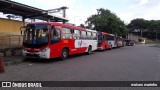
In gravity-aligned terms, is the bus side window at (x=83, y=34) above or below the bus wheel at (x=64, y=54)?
above

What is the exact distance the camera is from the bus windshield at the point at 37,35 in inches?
513

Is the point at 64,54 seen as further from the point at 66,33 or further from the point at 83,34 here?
the point at 83,34

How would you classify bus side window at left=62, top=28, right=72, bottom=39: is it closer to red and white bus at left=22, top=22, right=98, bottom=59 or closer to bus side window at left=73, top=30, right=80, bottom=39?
red and white bus at left=22, top=22, right=98, bottom=59

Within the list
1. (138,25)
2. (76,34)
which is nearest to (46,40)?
(76,34)

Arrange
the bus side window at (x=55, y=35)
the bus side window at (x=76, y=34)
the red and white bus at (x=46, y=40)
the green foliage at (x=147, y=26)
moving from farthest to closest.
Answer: the green foliage at (x=147, y=26), the bus side window at (x=76, y=34), the bus side window at (x=55, y=35), the red and white bus at (x=46, y=40)

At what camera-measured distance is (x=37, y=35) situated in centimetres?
1322

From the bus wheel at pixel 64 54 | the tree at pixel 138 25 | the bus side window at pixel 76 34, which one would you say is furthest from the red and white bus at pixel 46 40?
the tree at pixel 138 25

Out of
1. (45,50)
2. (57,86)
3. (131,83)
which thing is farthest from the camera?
(45,50)

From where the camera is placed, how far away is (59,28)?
1441 cm

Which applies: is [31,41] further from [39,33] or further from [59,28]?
[59,28]

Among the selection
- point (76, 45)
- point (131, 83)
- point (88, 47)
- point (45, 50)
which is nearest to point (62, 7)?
point (88, 47)

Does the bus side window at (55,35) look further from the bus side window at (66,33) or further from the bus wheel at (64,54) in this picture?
the bus wheel at (64,54)

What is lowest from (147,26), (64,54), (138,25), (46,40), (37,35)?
(64,54)

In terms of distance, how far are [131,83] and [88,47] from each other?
13.2m
